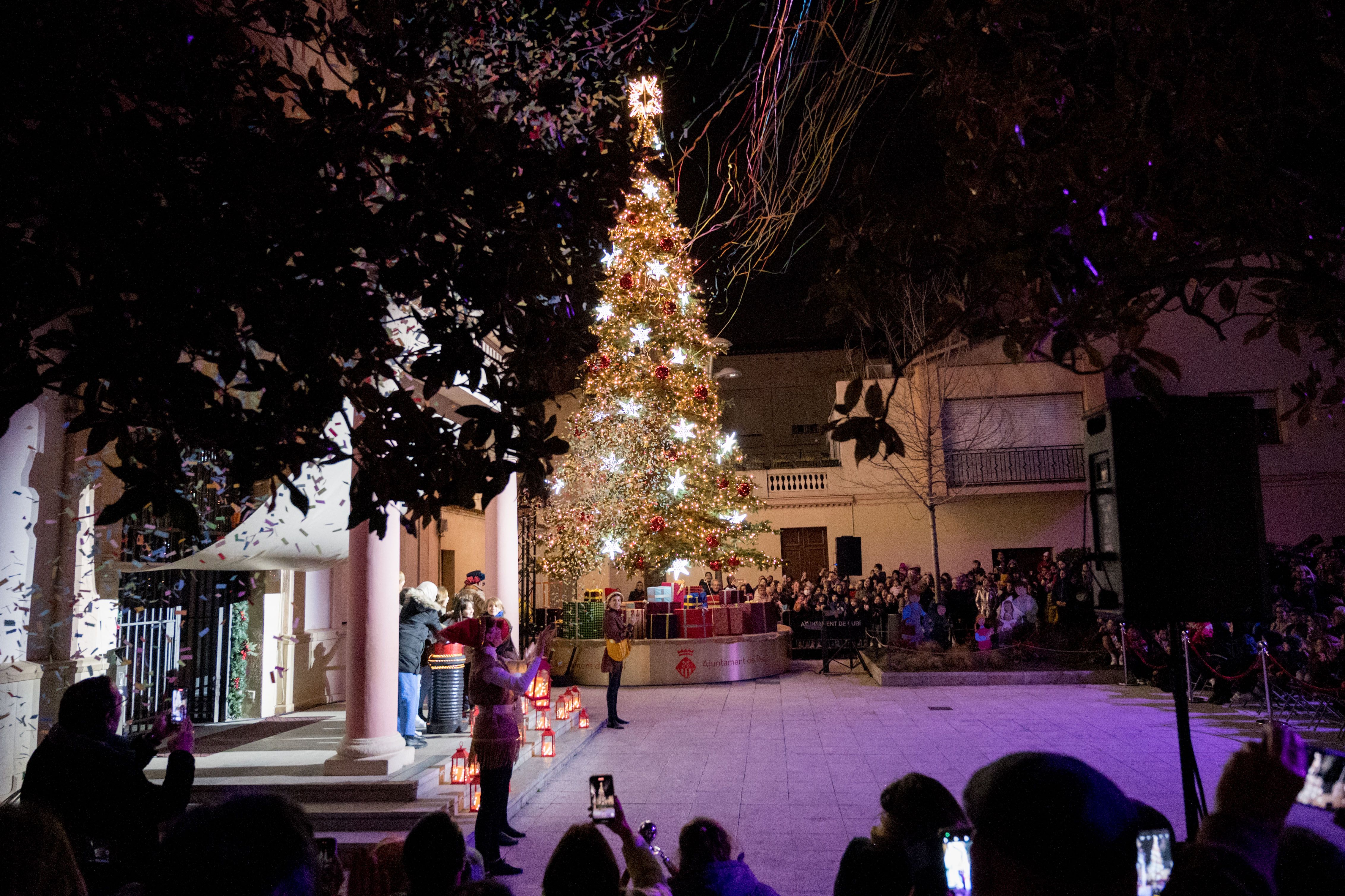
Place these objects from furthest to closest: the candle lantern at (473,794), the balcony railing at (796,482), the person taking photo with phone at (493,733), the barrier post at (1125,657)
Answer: the balcony railing at (796,482) < the barrier post at (1125,657) < the candle lantern at (473,794) < the person taking photo with phone at (493,733)

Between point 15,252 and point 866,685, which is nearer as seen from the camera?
point 15,252

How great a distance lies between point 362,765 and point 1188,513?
636 cm

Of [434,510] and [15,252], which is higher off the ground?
[15,252]

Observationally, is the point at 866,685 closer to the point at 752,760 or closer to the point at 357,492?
the point at 752,760

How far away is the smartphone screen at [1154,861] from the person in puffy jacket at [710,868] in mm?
1545

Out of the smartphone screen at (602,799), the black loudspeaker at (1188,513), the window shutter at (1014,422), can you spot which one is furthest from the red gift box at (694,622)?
the smartphone screen at (602,799)

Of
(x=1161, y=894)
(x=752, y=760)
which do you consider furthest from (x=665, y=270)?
(x=1161, y=894)

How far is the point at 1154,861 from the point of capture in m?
1.50

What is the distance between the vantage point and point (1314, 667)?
10.2m

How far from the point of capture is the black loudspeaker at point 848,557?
19234mm

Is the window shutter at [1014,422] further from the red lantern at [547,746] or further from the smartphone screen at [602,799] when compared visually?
the smartphone screen at [602,799]

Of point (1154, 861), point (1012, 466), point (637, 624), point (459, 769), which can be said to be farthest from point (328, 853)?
point (1012, 466)

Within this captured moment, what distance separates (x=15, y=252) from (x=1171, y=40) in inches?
154

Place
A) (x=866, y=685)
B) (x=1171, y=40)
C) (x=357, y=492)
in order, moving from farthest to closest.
Result: (x=866, y=685) → (x=1171, y=40) → (x=357, y=492)
